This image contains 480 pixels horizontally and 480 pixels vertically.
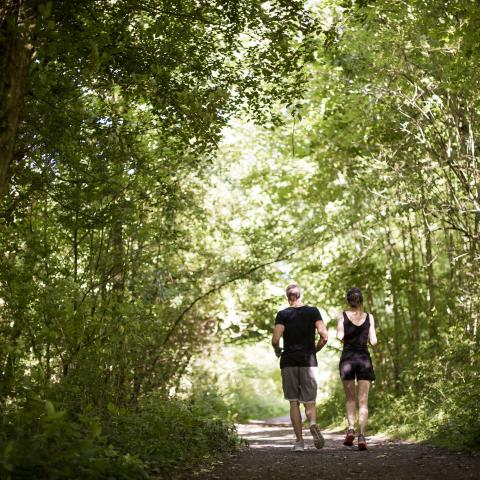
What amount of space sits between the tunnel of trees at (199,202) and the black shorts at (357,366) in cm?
123

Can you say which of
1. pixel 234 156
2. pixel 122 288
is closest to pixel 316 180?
pixel 234 156

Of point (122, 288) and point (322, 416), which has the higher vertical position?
point (122, 288)

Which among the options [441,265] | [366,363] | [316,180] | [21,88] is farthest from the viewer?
[441,265]

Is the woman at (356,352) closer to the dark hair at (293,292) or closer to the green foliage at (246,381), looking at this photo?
the dark hair at (293,292)

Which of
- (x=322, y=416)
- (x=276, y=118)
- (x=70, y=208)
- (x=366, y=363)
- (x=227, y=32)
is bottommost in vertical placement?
(x=322, y=416)

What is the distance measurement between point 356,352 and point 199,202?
19.5 ft

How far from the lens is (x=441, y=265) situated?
19.0 m

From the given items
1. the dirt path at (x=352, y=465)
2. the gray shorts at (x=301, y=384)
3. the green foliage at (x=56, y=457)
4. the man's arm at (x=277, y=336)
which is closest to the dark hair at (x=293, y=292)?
the man's arm at (x=277, y=336)

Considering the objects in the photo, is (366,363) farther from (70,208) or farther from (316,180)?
(316,180)

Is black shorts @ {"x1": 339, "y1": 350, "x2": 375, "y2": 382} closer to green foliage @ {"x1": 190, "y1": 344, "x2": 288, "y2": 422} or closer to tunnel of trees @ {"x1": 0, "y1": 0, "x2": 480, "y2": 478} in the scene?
tunnel of trees @ {"x1": 0, "y1": 0, "x2": 480, "y2": 478}

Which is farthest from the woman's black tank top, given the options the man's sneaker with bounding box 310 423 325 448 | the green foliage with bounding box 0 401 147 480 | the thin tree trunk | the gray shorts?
the thin tree trunk

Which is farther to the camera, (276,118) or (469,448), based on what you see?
(276,118)

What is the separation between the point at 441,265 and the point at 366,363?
10807 millimetres

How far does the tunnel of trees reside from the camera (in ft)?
21.5
